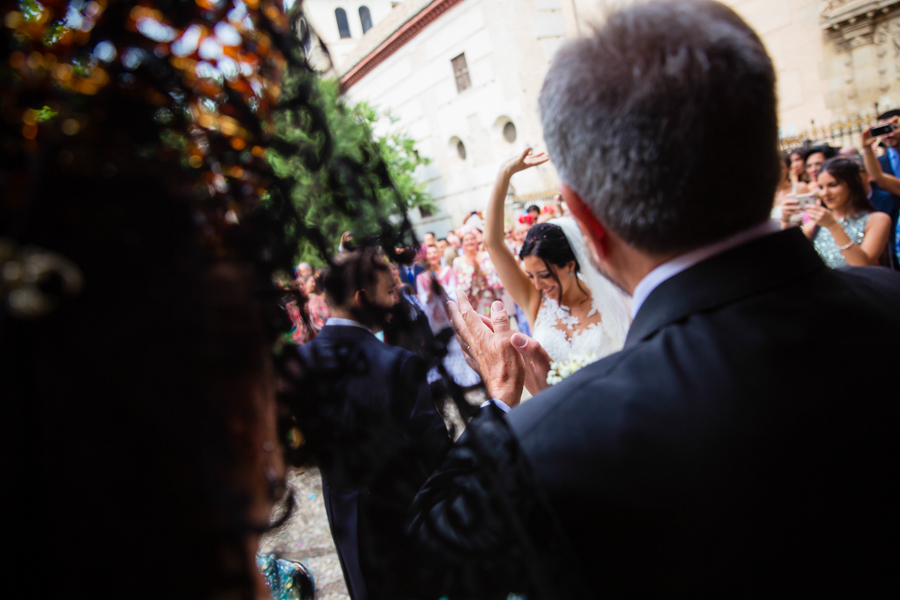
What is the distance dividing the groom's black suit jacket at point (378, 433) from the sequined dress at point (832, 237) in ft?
12.2

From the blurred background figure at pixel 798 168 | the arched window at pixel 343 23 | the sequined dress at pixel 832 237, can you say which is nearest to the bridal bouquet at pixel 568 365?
the sequined dress at pixel 832 237

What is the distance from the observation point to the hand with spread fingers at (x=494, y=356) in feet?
5.41

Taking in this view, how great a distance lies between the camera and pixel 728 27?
84 centimetres

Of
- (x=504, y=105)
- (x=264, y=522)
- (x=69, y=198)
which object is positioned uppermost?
(x=504, y=105)

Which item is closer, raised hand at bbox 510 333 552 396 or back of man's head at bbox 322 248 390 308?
back of man's head at bbox 322 248 390 308

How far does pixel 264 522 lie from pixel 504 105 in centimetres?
1989

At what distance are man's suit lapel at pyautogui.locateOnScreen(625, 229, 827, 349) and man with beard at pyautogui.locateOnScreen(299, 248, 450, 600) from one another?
1.28 feet

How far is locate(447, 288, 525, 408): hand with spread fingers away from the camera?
1649 millimetres

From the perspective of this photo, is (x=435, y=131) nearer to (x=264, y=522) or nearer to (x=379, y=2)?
(x=379, y=2)

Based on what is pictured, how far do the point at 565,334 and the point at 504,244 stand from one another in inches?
23.3

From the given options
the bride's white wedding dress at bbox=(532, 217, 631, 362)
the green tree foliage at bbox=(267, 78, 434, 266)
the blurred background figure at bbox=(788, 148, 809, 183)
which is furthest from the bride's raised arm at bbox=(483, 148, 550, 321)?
the blurred background figure at bbox=(788, 148, 809, 183)

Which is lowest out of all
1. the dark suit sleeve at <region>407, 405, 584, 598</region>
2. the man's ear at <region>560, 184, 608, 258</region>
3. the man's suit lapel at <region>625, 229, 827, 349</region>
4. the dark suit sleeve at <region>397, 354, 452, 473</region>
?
the dark suit sleeve at <region>407, 405, 584, 598</region>

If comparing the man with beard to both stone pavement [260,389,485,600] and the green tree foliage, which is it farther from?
stone pavement [260,389,485,600]

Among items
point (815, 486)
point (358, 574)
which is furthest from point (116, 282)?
point (358, 574)
